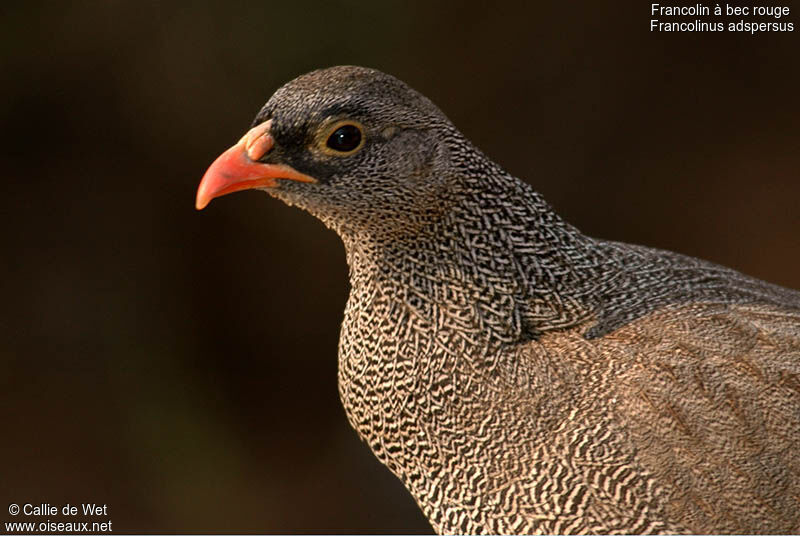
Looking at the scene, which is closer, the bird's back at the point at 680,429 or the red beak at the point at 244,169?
the bird's back at the point at 680,429

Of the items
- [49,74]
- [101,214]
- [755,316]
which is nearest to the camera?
[755,316]

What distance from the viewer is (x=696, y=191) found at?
6531 mm

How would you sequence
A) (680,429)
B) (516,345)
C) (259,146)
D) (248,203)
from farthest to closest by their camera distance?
(248,203) → (516,345) → (259,146) → (680,429)

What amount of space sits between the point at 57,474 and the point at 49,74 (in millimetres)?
2440

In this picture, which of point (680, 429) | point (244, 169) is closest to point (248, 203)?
point (244, 169)

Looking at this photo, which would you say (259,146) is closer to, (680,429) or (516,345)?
(516,345)

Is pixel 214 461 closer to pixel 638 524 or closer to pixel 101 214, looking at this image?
pixel 101 214

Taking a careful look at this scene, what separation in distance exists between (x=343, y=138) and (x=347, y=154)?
5 centimetres

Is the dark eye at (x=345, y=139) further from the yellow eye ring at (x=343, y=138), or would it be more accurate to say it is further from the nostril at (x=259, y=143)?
the nostril at (x=259, y=143)

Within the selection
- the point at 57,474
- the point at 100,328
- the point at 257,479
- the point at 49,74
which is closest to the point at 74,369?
the point at 100,328

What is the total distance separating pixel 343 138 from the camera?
121 inches

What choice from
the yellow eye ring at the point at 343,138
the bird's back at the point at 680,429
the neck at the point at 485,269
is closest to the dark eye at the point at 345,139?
the yellow eye ring at the point at 343,138

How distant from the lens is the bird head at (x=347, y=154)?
9.99 feet

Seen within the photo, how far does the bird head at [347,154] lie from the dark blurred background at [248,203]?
2401mm
